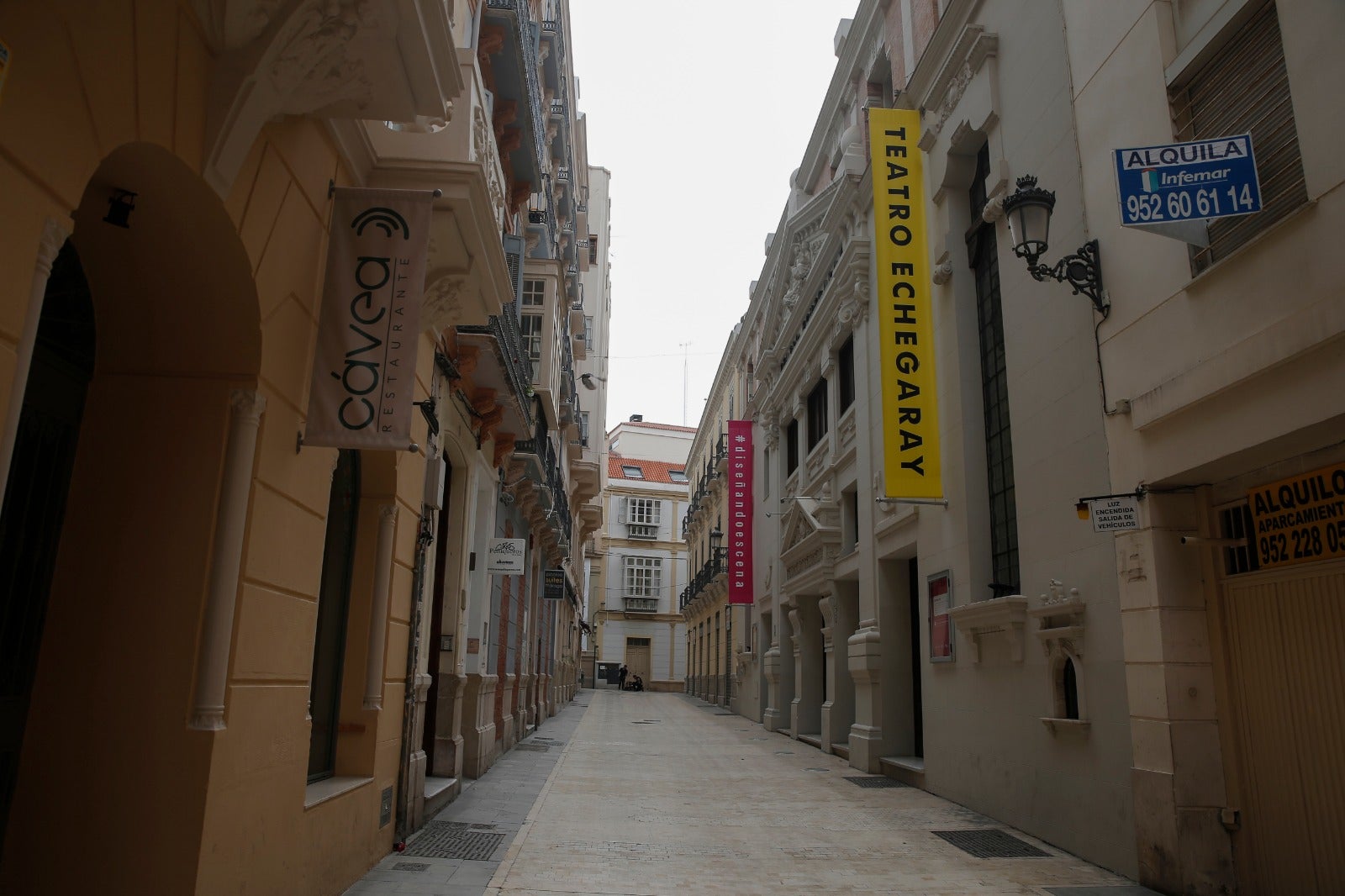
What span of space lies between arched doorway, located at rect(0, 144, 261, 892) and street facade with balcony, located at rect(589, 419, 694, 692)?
162 ft

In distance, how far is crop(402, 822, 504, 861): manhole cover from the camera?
6.91 m

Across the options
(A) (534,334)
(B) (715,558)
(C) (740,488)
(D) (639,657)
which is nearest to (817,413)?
(A) (534,334)

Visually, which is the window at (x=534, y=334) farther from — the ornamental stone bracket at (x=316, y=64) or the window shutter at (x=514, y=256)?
the ornamental stone bracket at (x=316, y=64)

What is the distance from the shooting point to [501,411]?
11.0m

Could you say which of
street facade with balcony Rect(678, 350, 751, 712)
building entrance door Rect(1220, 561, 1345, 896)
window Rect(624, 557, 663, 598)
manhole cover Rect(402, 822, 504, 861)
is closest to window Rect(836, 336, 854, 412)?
building entrance door Rect(1220, 561, 1345, 896)

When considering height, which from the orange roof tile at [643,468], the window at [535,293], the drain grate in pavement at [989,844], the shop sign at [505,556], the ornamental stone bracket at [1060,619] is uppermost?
the orange roof tile at [643,468]

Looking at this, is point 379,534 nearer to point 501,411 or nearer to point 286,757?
point 286,757

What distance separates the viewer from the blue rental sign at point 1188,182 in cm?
552

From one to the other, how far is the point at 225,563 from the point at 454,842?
4.11m

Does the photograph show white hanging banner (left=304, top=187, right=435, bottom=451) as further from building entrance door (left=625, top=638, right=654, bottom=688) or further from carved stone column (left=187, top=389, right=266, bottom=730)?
building entrance door (left=625, top=638, right=654, bottom=688)

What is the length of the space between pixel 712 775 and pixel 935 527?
14.6 feet

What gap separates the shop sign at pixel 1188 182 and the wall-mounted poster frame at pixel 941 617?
18.6ft

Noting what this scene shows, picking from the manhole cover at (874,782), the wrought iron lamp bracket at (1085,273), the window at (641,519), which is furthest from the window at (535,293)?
the window at (641,519)

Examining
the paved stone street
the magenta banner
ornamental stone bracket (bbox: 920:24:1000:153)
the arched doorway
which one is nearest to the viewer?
the arched doorway
